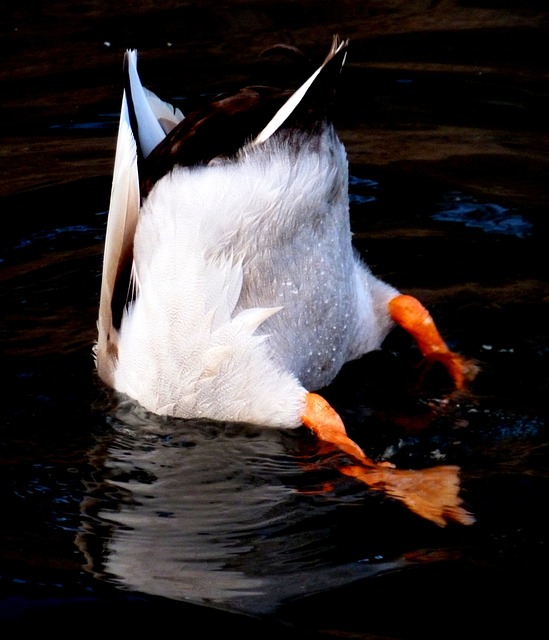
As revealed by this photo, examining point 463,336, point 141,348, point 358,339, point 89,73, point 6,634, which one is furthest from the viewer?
point 89,73

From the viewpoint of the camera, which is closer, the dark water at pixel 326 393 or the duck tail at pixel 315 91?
the dark water at pixel 326 393

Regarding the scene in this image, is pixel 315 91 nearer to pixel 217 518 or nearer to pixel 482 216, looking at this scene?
pixel 217 518

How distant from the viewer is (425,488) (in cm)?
303

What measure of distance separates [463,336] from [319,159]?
105cm

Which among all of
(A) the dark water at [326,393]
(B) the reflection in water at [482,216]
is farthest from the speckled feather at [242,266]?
(B) the reflection in water at [482,216]

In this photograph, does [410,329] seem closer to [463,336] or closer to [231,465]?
[463,336]

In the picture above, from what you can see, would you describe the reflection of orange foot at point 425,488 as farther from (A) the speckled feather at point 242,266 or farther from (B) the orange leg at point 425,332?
(B) the orange leg at point 425,332

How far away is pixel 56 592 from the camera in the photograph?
105 inches

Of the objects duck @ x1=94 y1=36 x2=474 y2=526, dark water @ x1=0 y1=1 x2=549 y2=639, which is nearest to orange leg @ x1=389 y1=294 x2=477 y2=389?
dark water @ x1=0 y1=1 x2=549 y2=639

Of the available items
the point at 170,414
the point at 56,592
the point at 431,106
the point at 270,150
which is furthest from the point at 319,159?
the point at 431,106

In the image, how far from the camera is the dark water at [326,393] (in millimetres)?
2635

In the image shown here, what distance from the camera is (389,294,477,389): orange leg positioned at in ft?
12.3

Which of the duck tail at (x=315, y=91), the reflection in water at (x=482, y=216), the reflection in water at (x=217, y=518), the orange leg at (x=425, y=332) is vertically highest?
the duck tail at (x=315, y=91)

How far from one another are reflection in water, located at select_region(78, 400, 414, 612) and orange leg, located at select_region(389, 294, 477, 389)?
66 cm
